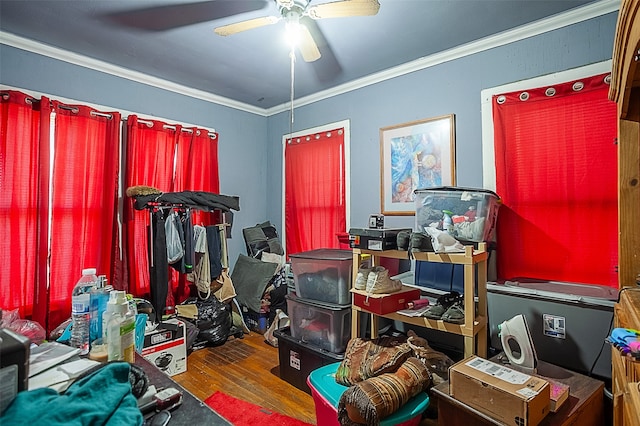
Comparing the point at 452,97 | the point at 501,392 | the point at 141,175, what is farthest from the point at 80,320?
the point at 452,97

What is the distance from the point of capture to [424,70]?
110 inches

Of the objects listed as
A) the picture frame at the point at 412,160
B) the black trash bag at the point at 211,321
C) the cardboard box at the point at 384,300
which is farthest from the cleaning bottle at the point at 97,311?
the picture frame at the point at 412,160

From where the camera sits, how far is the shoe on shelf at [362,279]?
2.04 meters

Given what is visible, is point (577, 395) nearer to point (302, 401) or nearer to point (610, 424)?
point (610, 424)

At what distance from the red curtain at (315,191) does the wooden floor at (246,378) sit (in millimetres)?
1172

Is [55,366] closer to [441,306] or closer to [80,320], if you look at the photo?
[80,320]

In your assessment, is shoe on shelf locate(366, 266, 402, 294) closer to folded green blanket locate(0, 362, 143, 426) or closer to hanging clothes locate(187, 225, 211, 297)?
folded green blanket locate(0, 362, 143, 426)

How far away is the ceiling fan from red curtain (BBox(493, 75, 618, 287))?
50.5 inches

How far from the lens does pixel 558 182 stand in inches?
84.5

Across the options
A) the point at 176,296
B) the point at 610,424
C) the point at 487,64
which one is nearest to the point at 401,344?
the point at 610,424

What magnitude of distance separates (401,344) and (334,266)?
67cm

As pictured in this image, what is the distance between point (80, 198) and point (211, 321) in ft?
4.80

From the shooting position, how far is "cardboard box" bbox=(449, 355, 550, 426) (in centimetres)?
118

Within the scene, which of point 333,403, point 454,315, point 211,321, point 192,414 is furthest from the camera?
point 211,321
